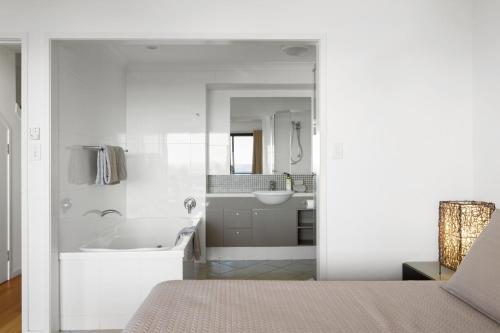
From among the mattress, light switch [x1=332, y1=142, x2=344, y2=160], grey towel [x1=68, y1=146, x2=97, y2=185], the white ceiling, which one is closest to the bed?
the mattress

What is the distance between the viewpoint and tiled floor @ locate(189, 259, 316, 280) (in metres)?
3.82

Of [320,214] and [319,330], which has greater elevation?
[320,214]

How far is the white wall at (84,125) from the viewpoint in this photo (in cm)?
262

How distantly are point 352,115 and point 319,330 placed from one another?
5.19ft

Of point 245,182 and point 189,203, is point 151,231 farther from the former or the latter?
point 245,182

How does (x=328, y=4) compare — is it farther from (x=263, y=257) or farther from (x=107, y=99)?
(x=263, y=257)

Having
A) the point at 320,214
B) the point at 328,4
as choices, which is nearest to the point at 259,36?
the point at 328,4

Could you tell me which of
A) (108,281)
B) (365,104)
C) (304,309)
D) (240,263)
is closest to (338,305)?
(304,309)

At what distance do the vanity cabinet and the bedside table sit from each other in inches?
81.9

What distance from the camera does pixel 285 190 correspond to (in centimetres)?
453

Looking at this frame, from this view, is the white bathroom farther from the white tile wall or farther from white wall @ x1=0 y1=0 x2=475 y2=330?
white wall @ x1=0 y1=0 x2=475 y2=330

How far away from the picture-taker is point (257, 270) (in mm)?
4043

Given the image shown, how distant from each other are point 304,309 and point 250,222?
9.96 ft

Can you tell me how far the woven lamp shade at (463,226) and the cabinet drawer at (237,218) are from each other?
252 cm
